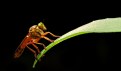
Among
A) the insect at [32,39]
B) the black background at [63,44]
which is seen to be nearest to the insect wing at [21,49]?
the insect at [32,39]

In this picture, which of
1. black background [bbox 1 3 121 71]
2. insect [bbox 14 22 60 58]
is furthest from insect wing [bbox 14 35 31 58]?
black background [bbox 1 3 121 71]

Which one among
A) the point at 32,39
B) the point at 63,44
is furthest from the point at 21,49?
the point at 63,44

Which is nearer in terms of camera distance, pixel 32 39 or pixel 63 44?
pixel 32 39

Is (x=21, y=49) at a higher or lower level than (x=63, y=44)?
higher

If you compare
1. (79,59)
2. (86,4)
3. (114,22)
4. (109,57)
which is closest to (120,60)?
(109,57)

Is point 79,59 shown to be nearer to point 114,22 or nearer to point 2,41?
point 2,41

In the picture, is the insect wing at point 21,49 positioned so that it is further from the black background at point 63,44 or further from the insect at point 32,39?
the black background at point 63,44

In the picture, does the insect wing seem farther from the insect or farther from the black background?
the black background

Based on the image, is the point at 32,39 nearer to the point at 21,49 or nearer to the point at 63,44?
the point at 21,49
